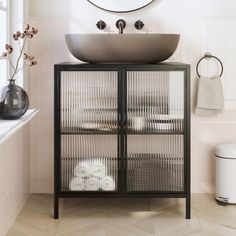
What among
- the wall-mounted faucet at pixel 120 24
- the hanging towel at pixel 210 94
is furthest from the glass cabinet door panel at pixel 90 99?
the hanging towel at pixel 210 94

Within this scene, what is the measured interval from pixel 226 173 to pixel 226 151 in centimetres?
17

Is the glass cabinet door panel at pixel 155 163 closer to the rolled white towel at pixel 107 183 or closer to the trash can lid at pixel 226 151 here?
the rolled white towel at pixel 107 183

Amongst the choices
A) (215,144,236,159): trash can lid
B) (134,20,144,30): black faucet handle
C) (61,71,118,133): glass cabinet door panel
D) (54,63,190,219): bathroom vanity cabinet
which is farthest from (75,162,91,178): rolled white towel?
(134,20,144,30): black faucet handle

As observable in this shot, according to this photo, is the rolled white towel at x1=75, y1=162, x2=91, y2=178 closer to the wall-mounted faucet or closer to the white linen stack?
the white linen stack

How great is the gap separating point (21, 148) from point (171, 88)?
116cm

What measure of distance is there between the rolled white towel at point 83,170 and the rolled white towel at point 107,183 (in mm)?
110

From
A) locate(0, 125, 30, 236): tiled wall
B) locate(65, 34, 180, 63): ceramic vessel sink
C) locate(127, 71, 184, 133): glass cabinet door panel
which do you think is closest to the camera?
locate(0, 125, 30, 236): tiled wall

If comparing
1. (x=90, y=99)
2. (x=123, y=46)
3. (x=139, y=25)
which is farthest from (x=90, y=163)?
(x=139, y=25)

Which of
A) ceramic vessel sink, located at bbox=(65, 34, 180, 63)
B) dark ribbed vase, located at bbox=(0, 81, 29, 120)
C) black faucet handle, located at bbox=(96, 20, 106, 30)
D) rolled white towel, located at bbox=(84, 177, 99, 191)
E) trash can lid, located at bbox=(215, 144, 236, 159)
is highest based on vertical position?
black faucet handle, located at bbox=(96, 20, 106, 30)

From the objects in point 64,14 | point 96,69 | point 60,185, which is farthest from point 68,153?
point 64,14

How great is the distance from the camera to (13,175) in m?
3.70

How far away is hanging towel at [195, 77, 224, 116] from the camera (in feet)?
13.7

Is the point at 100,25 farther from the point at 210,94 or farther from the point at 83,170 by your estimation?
the point at 83,170

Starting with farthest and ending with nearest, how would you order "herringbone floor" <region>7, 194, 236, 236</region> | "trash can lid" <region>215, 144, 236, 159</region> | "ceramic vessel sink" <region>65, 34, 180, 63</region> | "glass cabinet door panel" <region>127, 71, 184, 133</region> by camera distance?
"trash can lid" <region>215, 144, 236, 159</region>, "glass cabinet door panel" <region>127, 71, 184, 133</region>, "ceramic vessel sink" <region>65, 34, 180, 63</region>, "herringbone floor" <region>7, 194, 236, 236</region>
